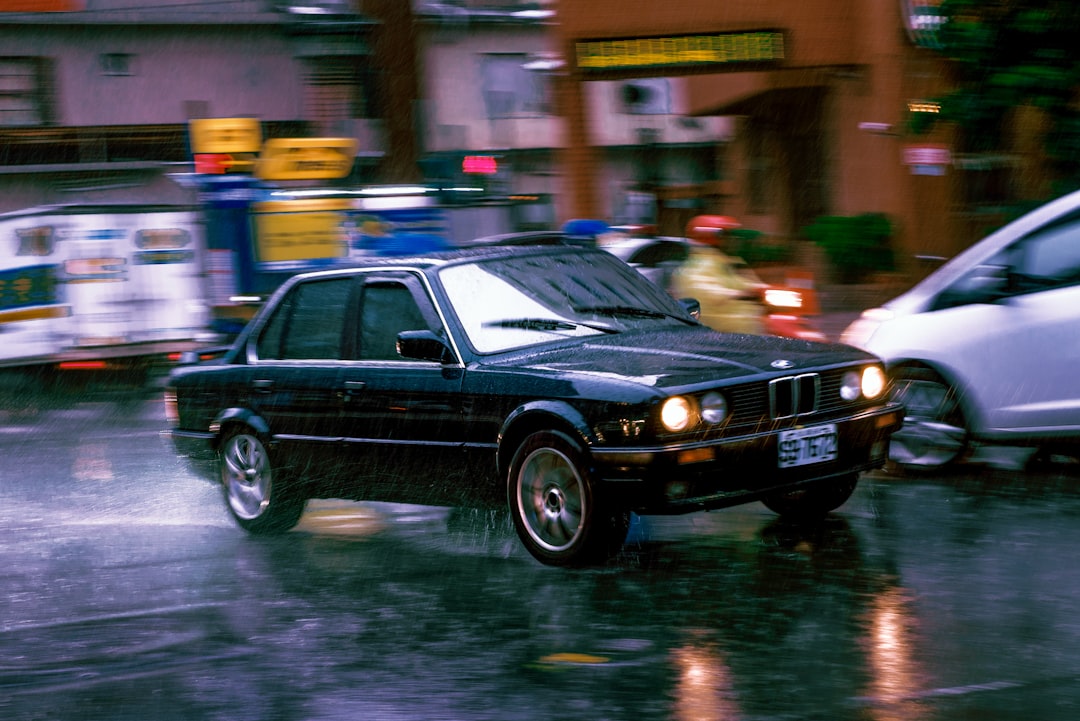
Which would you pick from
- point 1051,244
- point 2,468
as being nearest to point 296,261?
point 2,468

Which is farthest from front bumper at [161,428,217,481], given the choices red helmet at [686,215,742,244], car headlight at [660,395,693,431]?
red helmet at [686,215,742,244]

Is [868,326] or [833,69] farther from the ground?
[833,69]

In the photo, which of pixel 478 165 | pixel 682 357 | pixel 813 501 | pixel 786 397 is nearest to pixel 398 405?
pixel 682 357

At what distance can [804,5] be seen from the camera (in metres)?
20.6

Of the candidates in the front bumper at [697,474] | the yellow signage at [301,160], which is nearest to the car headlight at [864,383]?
the front bumper at [697,474]

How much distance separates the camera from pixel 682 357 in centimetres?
657

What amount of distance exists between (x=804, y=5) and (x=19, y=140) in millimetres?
19074

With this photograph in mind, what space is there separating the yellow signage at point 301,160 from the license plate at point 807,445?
10.9 m

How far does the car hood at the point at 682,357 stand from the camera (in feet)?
20.7

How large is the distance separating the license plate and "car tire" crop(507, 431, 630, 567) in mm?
738

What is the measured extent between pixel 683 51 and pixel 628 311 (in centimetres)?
1369

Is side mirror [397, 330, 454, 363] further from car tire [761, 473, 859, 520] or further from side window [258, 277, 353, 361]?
car tire [761, 473, 859, 520]

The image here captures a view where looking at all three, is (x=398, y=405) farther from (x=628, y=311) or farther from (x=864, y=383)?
(x=864, y=383)

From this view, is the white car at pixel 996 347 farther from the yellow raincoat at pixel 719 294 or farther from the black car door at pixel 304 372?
the black car door at pixel 304 372
